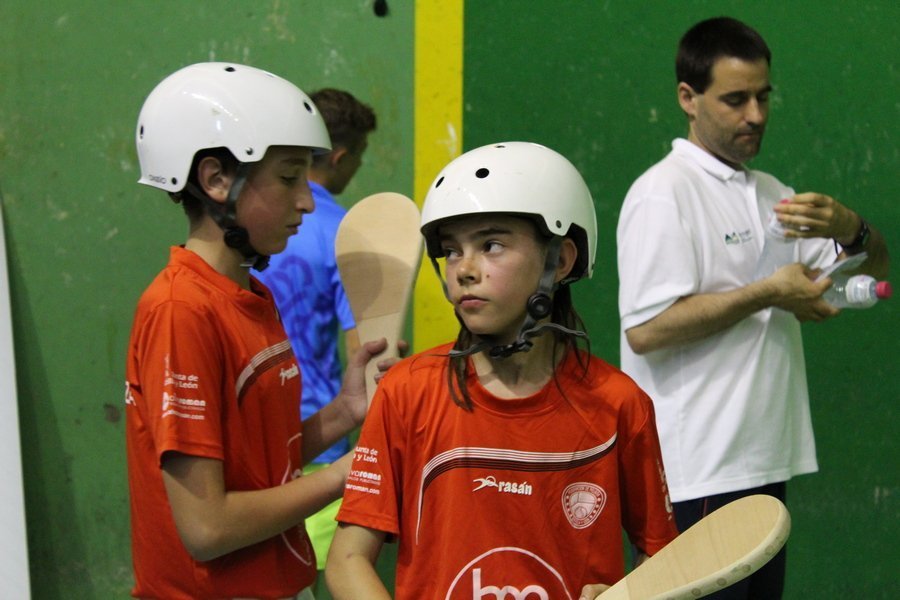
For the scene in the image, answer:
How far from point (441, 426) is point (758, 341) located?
1091 mm

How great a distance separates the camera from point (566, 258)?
70.0 inches

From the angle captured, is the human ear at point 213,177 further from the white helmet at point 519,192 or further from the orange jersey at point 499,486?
the orange jersey at point 499,486

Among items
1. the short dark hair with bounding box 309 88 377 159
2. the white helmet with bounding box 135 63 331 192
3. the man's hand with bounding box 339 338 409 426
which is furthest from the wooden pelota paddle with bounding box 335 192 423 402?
the short dark hair with bounding box 309 88 377 159

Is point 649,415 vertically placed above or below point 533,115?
below

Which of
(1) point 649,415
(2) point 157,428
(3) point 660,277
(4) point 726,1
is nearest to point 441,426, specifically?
(1) point 649,415

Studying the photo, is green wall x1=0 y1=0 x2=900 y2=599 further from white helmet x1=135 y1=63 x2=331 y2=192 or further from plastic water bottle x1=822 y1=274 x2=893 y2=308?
white helmet x1=135 y1=63 x2=331 y2=192

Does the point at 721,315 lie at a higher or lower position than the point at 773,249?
lower

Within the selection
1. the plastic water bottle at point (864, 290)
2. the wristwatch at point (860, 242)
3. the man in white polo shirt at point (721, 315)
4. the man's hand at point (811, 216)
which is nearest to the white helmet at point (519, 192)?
the man in white polo shirt at point (721, 315)

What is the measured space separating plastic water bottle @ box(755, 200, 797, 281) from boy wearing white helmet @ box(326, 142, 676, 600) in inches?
34.5

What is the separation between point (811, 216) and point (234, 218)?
1.23 meters

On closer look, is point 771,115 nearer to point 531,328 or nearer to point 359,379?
point 359,379

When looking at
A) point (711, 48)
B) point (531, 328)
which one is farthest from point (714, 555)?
point (711, 48)

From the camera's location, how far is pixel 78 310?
3.36 metres

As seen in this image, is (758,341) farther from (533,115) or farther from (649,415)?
(533,115)
